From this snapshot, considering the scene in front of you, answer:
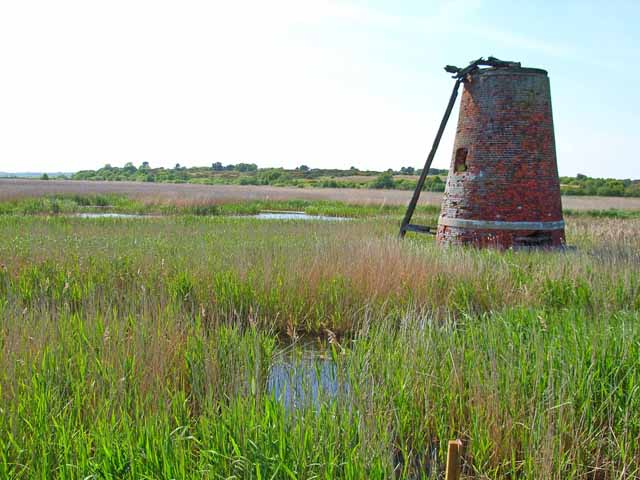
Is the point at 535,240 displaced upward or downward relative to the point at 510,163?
downward

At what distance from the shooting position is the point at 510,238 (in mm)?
10641

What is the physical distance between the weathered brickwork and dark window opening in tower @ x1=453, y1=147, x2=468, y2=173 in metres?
0.27

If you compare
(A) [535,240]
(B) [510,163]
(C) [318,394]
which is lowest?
(C) [318,394]

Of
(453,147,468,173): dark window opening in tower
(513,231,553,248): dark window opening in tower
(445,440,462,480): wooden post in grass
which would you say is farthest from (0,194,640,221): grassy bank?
(445,440,462,480): wooden post in grass

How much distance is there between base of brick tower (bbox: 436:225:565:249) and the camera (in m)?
10.6

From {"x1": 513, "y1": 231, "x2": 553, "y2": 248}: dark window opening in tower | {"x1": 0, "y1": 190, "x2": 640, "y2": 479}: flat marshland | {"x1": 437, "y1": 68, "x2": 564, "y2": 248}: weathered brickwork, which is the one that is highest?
{"x1": 437, "y1": 68, "x2": 564, "y2": 248}: weathered brickwork

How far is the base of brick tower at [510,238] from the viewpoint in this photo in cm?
1062

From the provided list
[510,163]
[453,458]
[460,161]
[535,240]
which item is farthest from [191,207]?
[453,458]

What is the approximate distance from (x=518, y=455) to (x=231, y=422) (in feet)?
5.71

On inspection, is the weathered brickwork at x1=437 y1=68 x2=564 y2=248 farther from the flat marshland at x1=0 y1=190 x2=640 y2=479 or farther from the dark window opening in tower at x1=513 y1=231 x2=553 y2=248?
the flat marshland at x1=0 y1=190 x2=640 y2=479

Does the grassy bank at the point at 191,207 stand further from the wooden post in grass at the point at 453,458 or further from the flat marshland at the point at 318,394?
the wooden post in grass at the point at 453,458

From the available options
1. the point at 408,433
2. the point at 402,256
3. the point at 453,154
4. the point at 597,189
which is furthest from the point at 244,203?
the point at 597,189

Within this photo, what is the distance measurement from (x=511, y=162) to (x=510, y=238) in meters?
1.38

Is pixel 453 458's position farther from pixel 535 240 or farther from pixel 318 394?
pixel 535 240
